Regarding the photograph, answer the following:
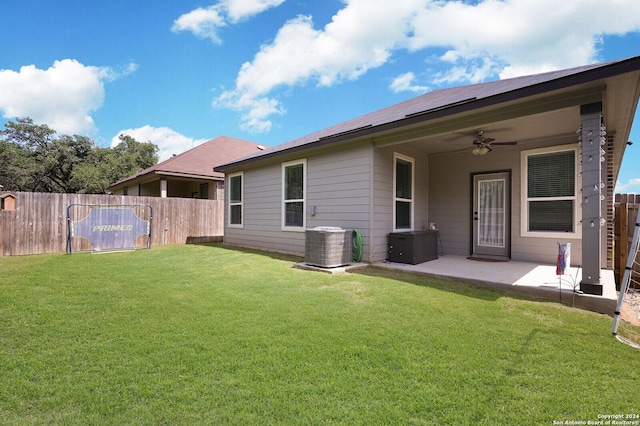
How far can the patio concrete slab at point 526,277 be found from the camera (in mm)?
3471

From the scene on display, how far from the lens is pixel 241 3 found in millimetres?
7262

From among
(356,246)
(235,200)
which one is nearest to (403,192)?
(356,246)

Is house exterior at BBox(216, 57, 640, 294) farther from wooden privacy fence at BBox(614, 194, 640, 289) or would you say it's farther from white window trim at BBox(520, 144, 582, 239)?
wooden privacy fence at BBox(614, 194, 640, 289)

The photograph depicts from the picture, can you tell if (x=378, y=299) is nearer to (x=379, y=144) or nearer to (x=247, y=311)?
(x=247, y=311)

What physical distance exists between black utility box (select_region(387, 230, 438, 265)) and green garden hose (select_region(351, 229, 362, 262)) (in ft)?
2.26

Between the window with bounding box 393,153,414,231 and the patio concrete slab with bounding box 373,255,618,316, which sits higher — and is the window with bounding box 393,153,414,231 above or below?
above

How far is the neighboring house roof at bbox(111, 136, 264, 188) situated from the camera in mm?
11875

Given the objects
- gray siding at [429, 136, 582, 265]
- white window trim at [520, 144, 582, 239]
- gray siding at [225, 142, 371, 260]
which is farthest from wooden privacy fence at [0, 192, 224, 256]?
white window trim at [520, 144, 582, 239]

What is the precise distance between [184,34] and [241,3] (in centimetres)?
262

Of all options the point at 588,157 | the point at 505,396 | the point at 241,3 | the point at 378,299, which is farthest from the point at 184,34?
the point at 505,396

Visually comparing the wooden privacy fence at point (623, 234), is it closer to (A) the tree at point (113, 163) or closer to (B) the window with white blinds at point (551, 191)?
(B) the window with white blinds at point (551, 191)

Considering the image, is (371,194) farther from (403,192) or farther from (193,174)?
(193,174)

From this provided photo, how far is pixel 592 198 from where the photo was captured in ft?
11.5

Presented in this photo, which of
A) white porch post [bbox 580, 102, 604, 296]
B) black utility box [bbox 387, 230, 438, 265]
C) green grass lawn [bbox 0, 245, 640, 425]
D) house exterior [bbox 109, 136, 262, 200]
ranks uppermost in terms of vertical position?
house exterior [bbox 109, 136, 262, 200]
